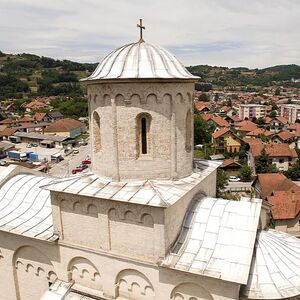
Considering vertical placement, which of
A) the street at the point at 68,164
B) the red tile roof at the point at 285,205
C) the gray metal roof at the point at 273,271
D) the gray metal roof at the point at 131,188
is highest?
the gray metal roof at the point at 131,188

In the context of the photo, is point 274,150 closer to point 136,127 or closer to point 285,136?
point 285,136

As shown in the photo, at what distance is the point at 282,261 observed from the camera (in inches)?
401

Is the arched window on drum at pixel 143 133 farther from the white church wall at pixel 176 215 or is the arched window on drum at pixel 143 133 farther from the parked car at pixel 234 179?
the parked car at pixel 234 179

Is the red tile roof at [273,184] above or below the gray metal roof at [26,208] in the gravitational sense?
below

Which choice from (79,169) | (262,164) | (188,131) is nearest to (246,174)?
(262,164)

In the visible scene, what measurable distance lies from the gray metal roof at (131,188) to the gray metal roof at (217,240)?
1.00 meters

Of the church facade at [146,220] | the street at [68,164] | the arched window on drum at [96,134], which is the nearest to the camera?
the church facade at [146,220]

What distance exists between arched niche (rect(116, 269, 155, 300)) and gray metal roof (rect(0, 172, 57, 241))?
2811 mm

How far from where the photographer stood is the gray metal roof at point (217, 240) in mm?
9219

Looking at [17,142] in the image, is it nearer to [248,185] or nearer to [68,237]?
[248,185]

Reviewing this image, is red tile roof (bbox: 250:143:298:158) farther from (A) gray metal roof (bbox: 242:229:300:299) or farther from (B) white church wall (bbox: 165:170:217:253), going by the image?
(B) white church wall (bbox: 165:170:217:253)

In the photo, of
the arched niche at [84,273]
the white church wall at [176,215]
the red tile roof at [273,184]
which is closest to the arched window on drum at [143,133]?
the white church wall at [176,215]

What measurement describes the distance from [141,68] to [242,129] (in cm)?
6699

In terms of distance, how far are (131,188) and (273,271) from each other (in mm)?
5145
